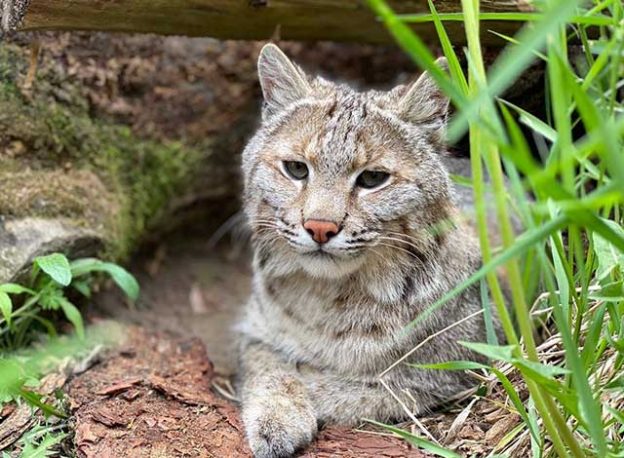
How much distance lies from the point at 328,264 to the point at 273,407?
68 cm

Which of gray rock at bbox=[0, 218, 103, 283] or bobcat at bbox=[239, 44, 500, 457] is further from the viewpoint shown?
gray rock at bbox=[0, 218, 103, 283]

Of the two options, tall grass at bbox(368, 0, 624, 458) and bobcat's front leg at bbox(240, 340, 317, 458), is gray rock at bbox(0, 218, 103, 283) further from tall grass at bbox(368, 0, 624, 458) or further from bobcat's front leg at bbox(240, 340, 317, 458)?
tall grass at bbox(368, 0, 624, 458)

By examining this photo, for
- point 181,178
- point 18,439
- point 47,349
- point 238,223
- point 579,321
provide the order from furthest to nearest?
point 238,223 < point 181,178 < point 47,349 < point 18,439 < point 579,321

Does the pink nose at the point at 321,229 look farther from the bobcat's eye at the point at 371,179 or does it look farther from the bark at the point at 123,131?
the bark at the point at 123,131

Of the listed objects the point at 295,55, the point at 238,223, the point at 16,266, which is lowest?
the point at 238,223

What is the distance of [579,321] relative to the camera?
3100 mm

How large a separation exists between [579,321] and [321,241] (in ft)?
3.48

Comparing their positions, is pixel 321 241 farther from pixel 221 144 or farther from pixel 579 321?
pixel 221 144

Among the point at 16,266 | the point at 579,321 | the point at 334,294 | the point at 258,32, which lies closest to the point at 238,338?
the point at 334,294

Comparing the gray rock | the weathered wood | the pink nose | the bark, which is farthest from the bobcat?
the bark

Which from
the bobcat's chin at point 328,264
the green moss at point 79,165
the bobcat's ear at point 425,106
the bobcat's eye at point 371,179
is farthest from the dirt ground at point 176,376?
the bobcat's ear at point 425,106

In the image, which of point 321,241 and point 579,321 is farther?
point 321,241

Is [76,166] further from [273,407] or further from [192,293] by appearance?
[273,407]

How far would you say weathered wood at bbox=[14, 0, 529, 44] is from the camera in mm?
3920
